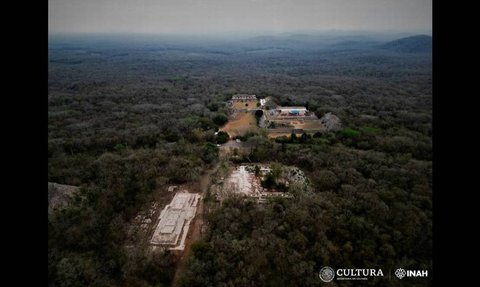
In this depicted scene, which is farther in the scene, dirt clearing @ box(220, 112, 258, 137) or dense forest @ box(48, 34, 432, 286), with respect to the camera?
dirt clearing @ box(220, 112, 258, 137)

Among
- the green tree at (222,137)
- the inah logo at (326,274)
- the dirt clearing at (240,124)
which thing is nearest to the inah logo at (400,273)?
the inah logo at (326,274)

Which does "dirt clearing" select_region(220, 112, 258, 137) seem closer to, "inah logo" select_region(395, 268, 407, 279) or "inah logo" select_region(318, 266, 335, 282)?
"inah logo" select_region(318, 266, 335, 282)

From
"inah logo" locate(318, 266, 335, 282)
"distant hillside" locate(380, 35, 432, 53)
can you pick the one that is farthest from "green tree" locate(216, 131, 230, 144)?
"distant hillside" locate(380, 35, 432, 53)

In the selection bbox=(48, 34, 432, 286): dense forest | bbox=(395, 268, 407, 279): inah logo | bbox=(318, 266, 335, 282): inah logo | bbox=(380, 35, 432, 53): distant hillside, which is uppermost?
bbox=(380, 35, 432, 53): distant hillside

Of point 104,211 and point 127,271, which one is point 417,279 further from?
point 104,211

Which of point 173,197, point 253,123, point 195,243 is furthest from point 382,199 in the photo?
point 253,123

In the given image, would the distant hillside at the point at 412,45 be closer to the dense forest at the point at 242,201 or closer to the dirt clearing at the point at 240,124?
the dense forest at the point at 242,201

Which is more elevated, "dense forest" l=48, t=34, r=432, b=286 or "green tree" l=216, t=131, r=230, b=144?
"green tree" l=216, t=131, r=230, b=144

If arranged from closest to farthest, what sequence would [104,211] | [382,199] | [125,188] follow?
[104,211] < [382,199] < [125,188]
